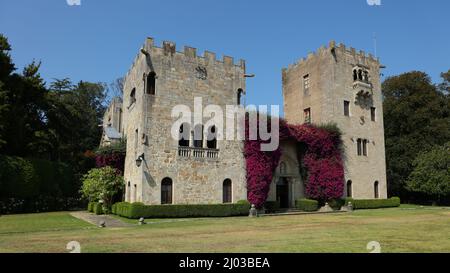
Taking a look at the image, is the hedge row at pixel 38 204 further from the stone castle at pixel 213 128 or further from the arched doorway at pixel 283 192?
the arched doorway at pixel 283 192

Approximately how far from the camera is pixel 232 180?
26188 mm

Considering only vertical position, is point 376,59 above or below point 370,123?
above

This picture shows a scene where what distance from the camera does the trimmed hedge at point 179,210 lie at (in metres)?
21.8

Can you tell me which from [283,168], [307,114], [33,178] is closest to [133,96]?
[33,178]

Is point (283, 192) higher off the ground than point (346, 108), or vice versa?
point (346, 108)

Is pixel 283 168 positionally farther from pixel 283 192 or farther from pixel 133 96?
pixel 133 96

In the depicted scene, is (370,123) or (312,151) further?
(370,123)

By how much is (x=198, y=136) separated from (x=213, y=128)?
1.27 meters

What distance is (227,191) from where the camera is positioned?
26078 mm

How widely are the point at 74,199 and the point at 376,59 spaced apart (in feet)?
101

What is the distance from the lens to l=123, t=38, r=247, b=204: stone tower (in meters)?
24.0

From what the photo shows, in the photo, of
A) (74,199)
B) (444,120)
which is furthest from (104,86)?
(444,120)
